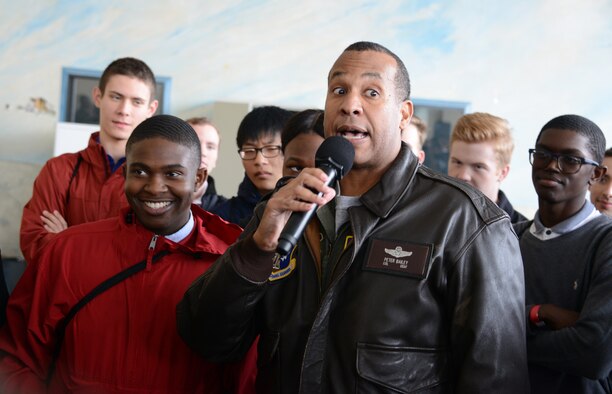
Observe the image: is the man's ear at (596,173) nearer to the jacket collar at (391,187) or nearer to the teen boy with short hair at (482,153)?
the teen boy with short hair at (482,153)

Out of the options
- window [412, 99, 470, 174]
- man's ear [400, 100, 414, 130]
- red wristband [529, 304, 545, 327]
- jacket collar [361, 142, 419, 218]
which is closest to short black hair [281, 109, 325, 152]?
man's ear [400, 100, 414, 130]

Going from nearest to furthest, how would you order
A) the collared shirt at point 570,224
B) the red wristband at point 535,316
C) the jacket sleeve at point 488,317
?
the jacket sleeve at point 488,317 → the red wristband at point 535,316 → the collared shirt at point 570,224

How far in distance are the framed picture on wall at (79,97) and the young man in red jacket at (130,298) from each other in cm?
366

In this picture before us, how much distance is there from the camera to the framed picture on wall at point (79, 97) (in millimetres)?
5504

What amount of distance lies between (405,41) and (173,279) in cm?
464

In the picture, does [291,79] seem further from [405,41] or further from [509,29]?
[509,29]

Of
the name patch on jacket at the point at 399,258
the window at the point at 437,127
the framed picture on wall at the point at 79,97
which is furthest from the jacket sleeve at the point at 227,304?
the window at the point at 437,127

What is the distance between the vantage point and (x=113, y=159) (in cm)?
276

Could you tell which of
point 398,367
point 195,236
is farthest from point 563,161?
point 195,236

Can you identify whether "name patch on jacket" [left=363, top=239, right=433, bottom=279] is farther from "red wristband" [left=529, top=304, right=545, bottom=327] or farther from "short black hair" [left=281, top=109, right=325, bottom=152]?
"short black hair" [left=281, top=109, right=325, bottom=152]

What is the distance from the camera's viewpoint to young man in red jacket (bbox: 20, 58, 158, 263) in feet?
8.43

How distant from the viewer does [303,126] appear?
7.68 feet

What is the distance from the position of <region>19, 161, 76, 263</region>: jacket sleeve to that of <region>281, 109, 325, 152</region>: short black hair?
90cm

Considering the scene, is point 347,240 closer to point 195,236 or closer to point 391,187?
point 391,187
